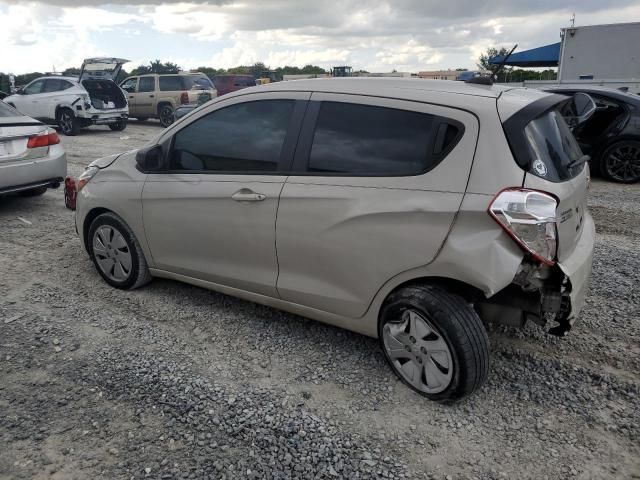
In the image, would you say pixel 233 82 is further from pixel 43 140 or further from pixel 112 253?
pixel 112 253

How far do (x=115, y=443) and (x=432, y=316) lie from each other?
5.68ft

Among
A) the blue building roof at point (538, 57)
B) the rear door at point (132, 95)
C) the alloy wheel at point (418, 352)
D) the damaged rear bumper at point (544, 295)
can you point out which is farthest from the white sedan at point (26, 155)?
the blue building roof at point (538, 57)

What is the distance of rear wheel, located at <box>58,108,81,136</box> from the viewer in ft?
47.1

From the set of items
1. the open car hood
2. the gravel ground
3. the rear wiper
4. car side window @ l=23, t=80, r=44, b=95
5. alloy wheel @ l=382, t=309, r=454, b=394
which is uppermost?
the open car hood

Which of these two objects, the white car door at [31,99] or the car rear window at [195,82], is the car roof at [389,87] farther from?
the car rear window at [195,82]

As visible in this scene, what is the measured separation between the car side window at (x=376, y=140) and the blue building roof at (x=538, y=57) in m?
18.4

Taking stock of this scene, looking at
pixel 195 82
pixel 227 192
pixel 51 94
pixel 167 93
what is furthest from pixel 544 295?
pixel 167 93

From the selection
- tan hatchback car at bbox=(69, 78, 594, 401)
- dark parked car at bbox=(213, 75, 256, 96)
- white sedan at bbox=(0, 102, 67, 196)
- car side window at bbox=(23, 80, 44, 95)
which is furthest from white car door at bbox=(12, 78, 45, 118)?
tan hatchback car at bbox=(69, 78, 594, 401)

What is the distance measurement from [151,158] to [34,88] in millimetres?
13275

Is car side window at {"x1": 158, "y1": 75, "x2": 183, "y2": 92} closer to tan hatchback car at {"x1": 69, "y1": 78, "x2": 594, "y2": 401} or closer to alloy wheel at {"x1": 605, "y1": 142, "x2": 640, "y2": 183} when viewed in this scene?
alloy wheel at {"x1": 605, "y1": 142, "x2": 640, "y2": 183}

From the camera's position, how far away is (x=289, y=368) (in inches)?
125

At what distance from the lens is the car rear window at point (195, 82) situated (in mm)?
16734

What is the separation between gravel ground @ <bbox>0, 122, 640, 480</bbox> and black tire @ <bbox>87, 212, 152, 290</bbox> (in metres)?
0.09

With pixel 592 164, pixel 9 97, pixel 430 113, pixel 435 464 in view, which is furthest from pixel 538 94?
pixel 9 97
